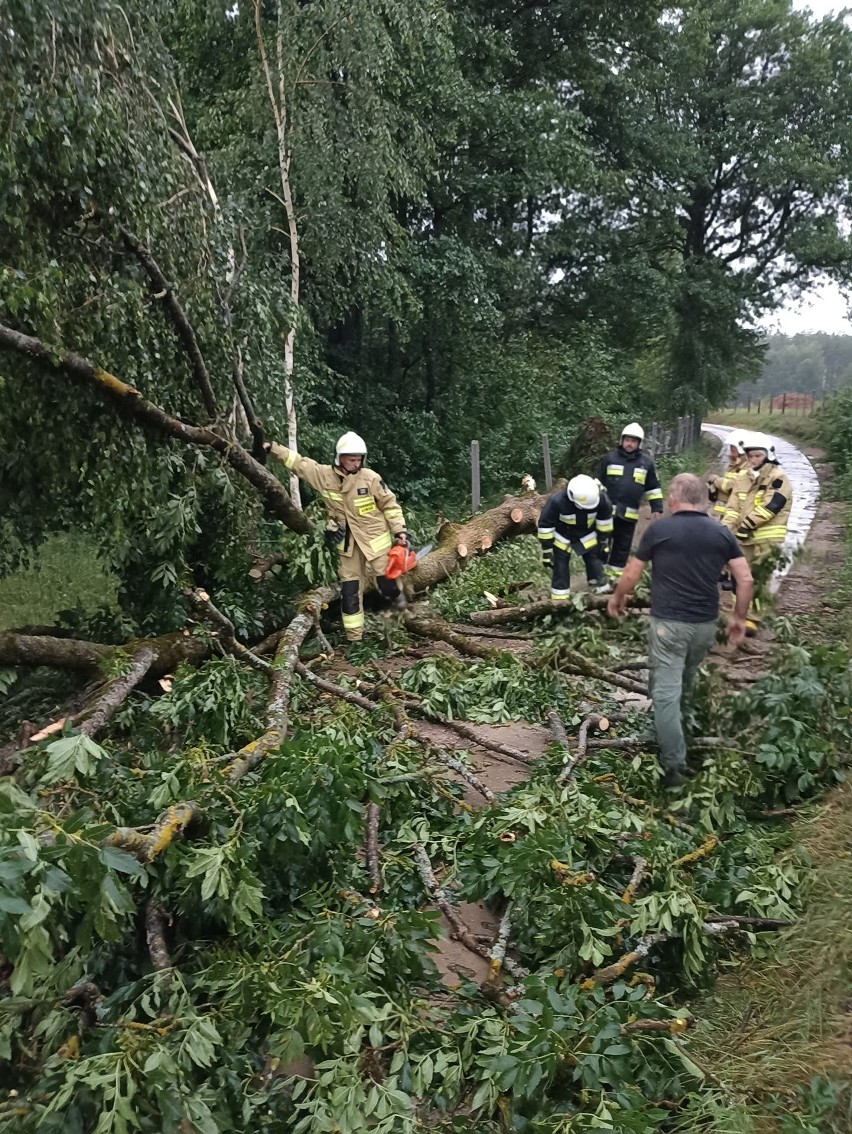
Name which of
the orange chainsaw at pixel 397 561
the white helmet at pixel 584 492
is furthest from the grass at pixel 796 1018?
the orange chainsaw at pixel 397 561

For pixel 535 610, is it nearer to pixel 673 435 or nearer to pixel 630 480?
pixel 630 480

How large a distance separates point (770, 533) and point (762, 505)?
0.21 meters

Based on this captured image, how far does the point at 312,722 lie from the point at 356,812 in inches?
53.5

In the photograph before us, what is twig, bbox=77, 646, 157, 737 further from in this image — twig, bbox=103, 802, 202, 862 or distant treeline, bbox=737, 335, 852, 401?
distant treeline, bbox=737, 335, 852, 401

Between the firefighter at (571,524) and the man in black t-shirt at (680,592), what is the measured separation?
6.60ft

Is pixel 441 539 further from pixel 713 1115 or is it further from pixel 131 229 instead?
pixel 713 1115

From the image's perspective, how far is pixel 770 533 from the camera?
232 inches

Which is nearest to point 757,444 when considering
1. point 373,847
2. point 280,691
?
point 280,691

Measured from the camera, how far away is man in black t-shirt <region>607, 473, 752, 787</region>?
370cm

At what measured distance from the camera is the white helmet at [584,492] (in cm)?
582

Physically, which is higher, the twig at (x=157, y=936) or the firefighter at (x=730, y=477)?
the firefighter at (x=730, y=477)

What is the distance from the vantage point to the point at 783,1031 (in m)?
2.38

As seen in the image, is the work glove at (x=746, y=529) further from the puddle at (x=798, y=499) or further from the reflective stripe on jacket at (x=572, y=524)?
the reflective stripe on jacket at (x=572, y=524)

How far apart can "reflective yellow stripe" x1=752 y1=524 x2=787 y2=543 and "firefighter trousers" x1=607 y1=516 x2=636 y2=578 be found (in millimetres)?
924
